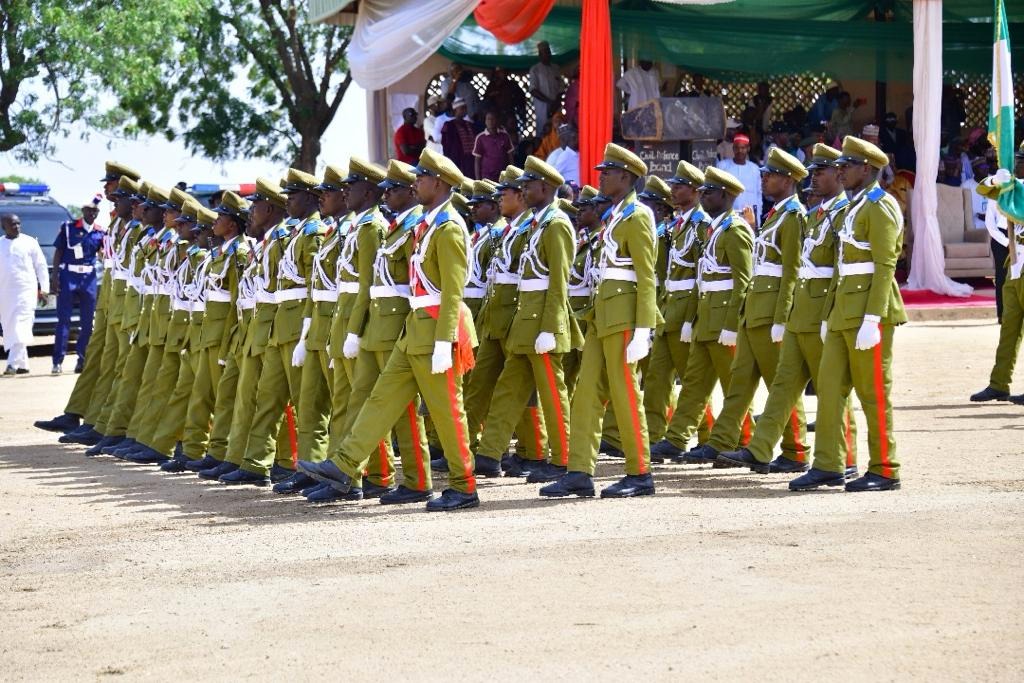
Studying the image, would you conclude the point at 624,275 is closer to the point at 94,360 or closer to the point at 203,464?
the point at 203,464

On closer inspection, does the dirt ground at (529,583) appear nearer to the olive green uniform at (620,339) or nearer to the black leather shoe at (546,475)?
the black leather shoe at (546,475)

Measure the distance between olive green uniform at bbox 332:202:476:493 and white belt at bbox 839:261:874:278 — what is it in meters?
2.09

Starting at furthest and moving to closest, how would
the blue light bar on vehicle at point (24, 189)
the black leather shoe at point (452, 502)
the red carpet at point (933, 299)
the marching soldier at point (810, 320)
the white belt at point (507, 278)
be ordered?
the blue light bar on vehicle at point (24, 189)
the red carpet at point (933, 299)
the white belt at point (507, 278)
the marching soldier at point (810, 320)
the black leather shoe at point (452, 502)

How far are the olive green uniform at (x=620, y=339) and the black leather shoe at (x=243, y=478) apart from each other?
2.14m

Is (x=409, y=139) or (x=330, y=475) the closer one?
(x=330, y=475)

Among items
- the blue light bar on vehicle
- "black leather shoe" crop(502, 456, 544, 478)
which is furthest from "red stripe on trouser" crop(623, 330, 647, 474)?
the blue light bar on vehicle

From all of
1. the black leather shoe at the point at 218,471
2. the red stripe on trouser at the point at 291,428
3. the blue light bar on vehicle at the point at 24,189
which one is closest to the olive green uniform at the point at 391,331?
the red stripe on trouser at the point at 291,428

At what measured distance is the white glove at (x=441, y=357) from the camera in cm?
Result: 916

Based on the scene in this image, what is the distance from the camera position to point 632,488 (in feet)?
31.8

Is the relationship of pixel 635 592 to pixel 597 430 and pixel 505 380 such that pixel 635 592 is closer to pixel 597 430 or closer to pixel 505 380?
pixel 597 430

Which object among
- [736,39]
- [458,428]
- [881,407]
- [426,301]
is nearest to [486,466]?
[458,428]

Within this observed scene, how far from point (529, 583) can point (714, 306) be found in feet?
13.8

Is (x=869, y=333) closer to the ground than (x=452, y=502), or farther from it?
farther from it

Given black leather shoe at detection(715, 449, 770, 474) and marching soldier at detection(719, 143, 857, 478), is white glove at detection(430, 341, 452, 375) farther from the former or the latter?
black leather shoe at detection(715, 449, 770, 474)
